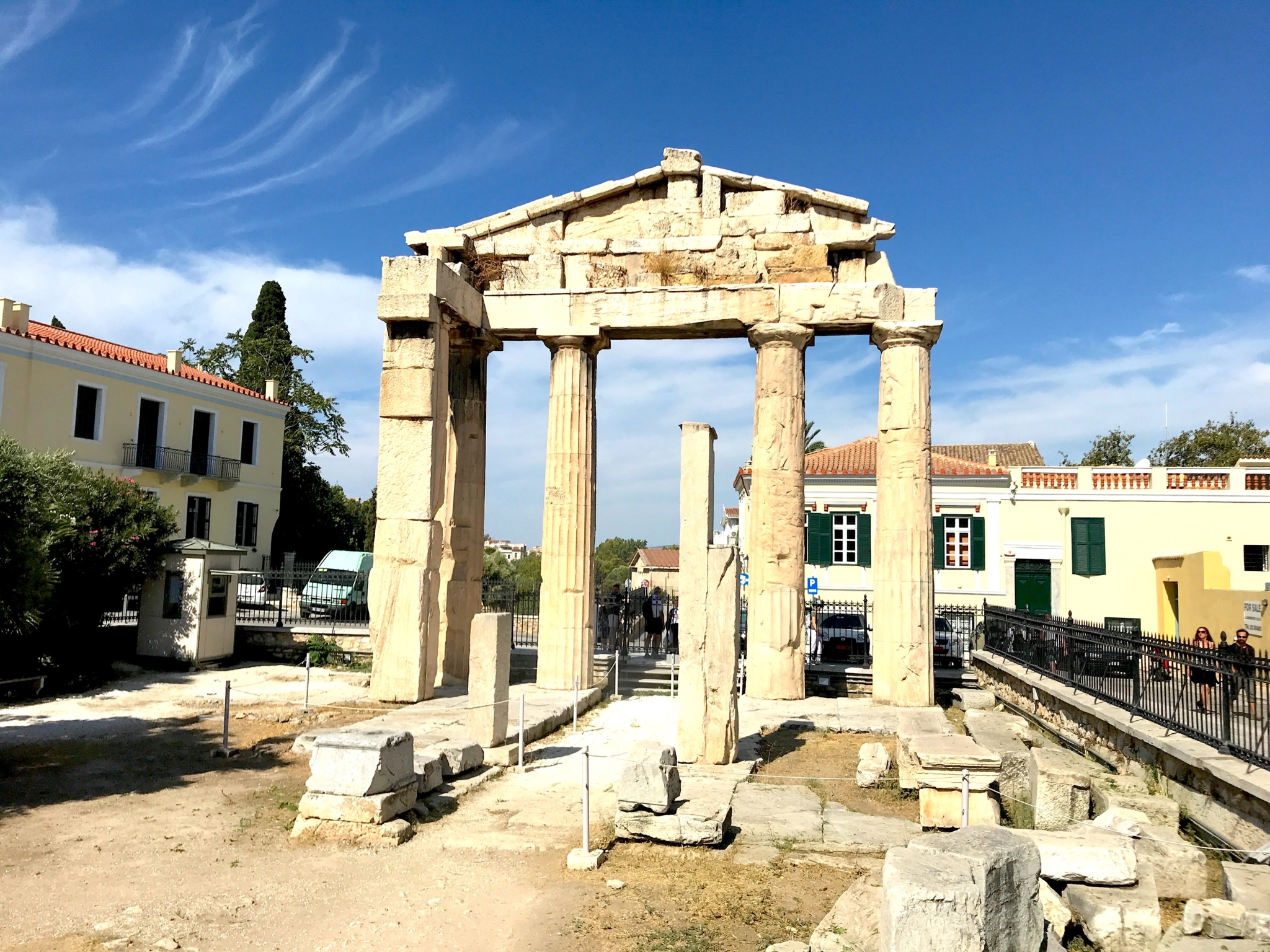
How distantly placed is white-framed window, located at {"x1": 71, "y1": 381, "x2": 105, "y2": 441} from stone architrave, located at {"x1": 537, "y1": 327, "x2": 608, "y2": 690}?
15.2m

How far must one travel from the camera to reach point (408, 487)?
512 inches

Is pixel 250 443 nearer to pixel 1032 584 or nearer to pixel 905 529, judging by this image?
pixel 905 529

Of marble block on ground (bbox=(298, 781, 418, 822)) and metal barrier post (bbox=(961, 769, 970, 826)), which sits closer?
metal barrier post (bbox=(961, 769, 970, 826))

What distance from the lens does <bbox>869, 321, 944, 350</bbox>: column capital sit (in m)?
13.5

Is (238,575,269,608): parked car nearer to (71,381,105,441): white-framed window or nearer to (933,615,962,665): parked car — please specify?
(71,381,105,441): white-framed window

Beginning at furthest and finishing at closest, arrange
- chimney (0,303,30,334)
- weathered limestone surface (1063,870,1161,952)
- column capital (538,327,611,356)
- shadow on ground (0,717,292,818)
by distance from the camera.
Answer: chimney (0,303,30,334) < column capital (538,327,611,356) < shadow on ground (0,717,292,818) < weathered limestone surface (1063,870,1161,952)

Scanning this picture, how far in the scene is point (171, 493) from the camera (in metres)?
25.4

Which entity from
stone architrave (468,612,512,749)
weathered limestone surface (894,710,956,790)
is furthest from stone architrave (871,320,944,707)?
stone architrave (468,612,512,749)

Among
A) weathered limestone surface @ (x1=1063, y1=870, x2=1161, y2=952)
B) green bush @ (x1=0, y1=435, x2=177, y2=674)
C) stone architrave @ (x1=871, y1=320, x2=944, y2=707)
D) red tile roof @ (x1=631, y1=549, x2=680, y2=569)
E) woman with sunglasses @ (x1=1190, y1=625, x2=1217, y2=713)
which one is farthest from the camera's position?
red tile roof @ (x1=631, y1=549, x2=680, y2=569)

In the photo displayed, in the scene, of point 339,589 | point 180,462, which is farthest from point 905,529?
point 180,462

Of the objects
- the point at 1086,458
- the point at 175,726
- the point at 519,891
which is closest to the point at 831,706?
the point at 519,891

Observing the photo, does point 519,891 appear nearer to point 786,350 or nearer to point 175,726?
point 175,726

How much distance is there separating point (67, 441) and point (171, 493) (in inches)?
128

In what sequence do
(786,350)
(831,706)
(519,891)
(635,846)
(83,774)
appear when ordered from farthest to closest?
(786,350)
(831,706)
(83,774)
(635,846)
(519,891)
